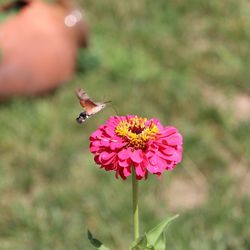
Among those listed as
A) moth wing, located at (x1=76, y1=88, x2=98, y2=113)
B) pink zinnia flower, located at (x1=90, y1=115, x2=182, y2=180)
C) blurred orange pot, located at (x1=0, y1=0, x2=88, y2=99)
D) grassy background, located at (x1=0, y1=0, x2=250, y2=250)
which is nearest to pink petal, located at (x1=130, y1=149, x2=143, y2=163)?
pink zinnia flower, located at (x1=90, y1=115, x2=182, y2=180)

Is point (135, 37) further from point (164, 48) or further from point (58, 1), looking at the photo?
point (58, 1)

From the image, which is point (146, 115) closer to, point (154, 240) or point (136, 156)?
point (154, 240)

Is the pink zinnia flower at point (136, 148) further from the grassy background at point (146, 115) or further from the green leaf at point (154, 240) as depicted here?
the grassy background at point (146, 115)

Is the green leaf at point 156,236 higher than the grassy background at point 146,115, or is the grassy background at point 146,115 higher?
the grassy background at point 146,115

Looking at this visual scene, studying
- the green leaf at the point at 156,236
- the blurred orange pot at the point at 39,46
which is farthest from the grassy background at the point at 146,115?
the green leaf at the point at 156,236

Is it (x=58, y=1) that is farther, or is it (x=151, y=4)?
(x=151, y=4)

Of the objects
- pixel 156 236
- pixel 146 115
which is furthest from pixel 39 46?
pixel 156 236

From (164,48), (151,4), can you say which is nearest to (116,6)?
(151,4)
